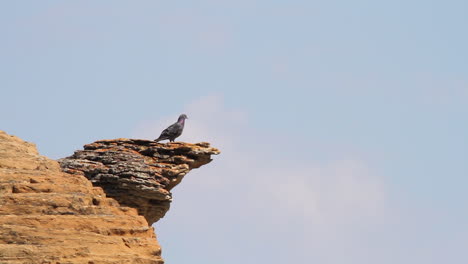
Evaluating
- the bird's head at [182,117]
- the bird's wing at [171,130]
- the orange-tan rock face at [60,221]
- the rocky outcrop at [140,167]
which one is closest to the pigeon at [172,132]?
the bird's wing at [171,130]

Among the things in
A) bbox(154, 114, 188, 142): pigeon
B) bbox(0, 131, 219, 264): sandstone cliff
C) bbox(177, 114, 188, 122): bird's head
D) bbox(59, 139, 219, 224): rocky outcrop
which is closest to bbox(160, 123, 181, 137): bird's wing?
bbox(154, 114, 188, 142): pigeon

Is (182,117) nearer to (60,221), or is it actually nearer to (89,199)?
(89,199)

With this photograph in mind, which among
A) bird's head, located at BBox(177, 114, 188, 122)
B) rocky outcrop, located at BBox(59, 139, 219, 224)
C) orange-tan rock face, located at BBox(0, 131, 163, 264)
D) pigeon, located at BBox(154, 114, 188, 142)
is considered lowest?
orange-tan rock face, located at BBox(0, 131, 163, 264)

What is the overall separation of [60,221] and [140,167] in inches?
233

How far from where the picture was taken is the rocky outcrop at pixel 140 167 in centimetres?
4075

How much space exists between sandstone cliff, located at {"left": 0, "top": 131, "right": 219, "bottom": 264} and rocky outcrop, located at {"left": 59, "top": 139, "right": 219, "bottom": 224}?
36 mm

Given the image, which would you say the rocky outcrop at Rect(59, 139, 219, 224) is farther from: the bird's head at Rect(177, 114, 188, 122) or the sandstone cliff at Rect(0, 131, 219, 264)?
the bird's head at Rect(177, 114, 188, 122)

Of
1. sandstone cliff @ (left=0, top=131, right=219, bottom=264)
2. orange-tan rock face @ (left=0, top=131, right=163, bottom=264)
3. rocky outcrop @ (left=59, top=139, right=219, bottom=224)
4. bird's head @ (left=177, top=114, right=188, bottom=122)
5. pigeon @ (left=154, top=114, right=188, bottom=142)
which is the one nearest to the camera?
orange-tan rock face @ (left=0, top=131, right=163, bottom=264)

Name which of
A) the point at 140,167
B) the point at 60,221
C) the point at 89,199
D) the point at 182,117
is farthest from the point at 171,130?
the point at 60,221

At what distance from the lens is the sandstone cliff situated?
34.8 meters

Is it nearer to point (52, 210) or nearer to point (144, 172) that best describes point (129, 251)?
point (52, 210)

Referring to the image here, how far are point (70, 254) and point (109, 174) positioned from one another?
6.53 metres

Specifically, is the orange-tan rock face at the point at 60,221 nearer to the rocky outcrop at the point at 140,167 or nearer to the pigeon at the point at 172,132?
the rocky outcrop at the point at 140,167

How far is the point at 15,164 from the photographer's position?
126 feet
